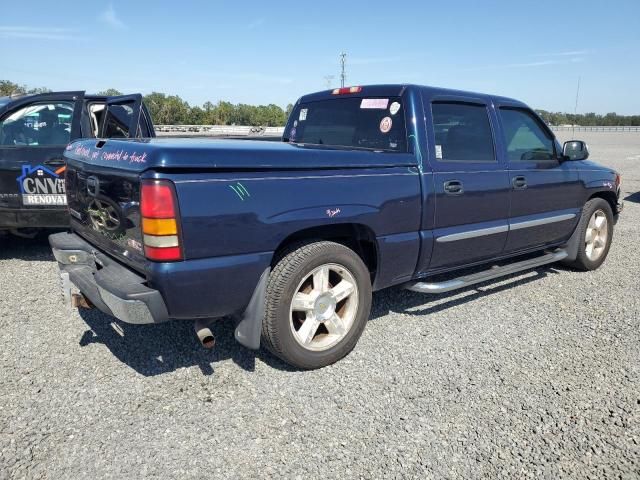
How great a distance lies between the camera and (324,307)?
3123 millimetres

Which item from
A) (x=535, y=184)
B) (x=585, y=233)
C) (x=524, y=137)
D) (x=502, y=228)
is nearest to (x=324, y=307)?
(x=502, y=228)

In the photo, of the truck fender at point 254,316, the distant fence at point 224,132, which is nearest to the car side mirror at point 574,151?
the truck fender at point 254,316

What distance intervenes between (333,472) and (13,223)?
4.28m

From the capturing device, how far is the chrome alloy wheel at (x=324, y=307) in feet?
9.94

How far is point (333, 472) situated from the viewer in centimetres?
222

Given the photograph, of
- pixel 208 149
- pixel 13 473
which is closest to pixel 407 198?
pixel 208 149

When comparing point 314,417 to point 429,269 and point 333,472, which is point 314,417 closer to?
point 333,472

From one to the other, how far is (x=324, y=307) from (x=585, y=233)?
3416 mm

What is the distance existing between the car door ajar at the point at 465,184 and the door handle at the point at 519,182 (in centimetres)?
10

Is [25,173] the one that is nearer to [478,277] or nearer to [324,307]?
[324,307]

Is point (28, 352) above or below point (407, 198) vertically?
below

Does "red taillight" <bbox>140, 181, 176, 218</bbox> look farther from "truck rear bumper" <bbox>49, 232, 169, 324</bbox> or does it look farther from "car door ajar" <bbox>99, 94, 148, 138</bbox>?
"car door ajar" <bbox>99, 94, 148, 138</bbox>

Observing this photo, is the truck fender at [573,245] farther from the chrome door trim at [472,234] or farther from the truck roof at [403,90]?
the truck roof at [403,90]

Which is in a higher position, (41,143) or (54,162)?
(41,143)
